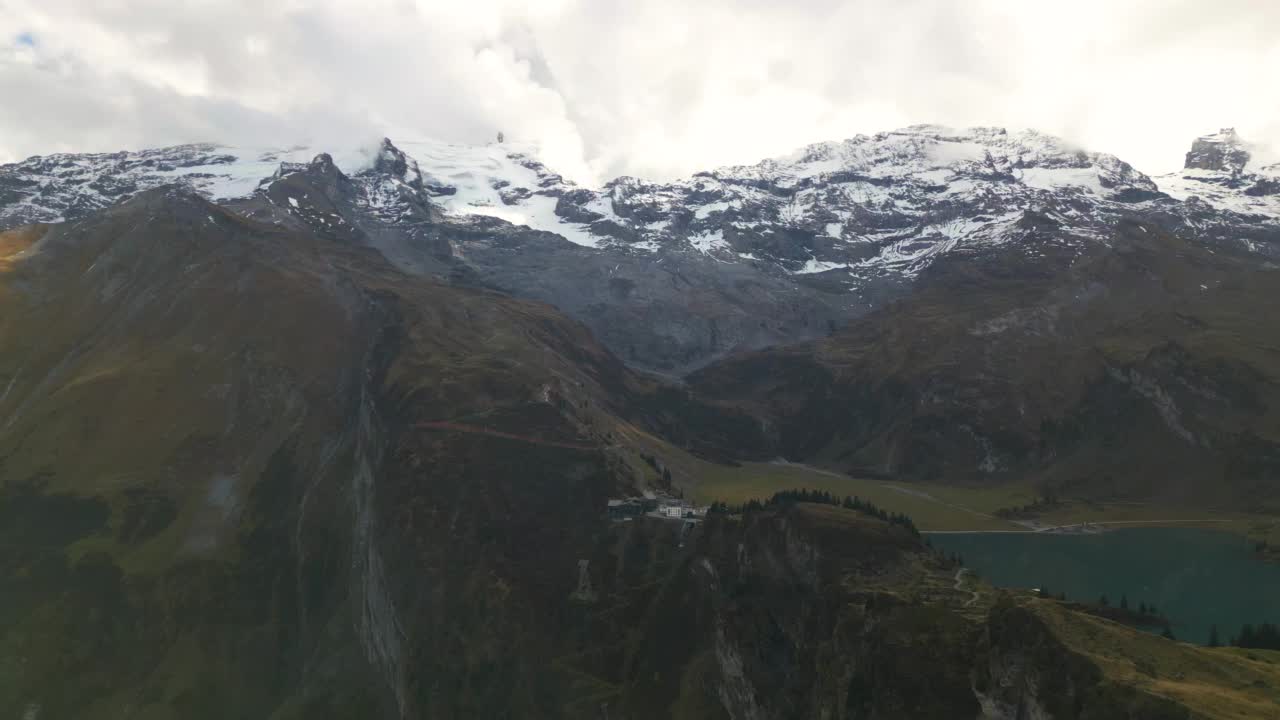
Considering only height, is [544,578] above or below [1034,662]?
below

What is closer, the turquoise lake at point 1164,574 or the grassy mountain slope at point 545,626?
the grassy mountain slope at point 545,626

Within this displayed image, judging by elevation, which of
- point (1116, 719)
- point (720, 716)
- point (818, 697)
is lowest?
point (720, 716)

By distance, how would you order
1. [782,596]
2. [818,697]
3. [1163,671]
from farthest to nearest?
1. [782,596]
2. [818,697]
3. [1163,671]

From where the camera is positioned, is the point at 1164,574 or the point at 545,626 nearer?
the point at 545,626

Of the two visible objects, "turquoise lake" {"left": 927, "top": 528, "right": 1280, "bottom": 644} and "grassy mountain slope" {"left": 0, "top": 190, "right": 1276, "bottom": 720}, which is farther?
"turquoise lake" {"left": 927, "top": 528, "right": 1280, "bottom": 644}

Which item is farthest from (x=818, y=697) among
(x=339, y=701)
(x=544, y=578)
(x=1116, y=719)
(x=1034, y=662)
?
(x=339, y=701)

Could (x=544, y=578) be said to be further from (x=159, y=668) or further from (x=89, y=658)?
(x=89, y=658)

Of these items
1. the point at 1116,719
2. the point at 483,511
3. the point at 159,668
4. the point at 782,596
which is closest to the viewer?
the point at 1116,719

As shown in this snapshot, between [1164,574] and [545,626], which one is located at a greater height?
[1164,574]
